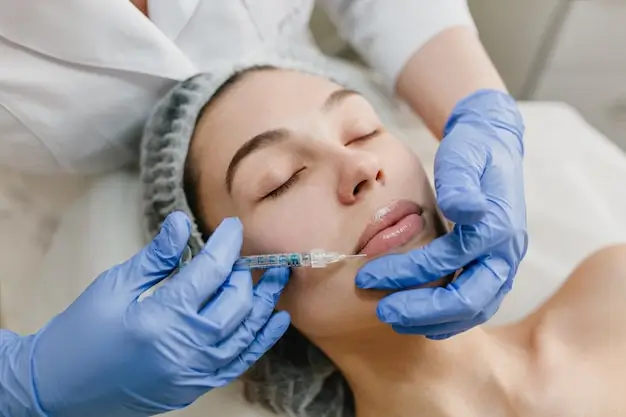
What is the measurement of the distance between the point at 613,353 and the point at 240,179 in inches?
27.0

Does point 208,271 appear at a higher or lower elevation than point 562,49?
higher

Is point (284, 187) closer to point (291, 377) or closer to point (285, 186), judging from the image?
point (285, 186)

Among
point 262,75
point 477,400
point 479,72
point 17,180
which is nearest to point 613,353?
point 477,400

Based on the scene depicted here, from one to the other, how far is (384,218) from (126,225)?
0.58 metres

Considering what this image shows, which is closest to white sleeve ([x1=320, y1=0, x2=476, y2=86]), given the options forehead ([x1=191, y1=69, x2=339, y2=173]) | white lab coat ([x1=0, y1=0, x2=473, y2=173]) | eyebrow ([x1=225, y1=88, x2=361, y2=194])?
white lab coat ([x1=0, y1=0, x2=473, y2=173])

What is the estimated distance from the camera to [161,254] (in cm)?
103

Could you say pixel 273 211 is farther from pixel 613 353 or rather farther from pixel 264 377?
pixel 613 353

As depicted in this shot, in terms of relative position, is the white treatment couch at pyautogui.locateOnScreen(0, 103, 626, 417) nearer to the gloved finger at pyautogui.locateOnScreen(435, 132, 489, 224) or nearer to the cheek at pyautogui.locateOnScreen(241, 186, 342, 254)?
the cheek at pyautogui.locateOnScreen(241, 186, 342, 254)

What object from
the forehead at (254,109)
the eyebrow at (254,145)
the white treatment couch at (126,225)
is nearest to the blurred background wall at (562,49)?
the white treatment couch at (126,225)

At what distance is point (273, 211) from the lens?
3.62 feet

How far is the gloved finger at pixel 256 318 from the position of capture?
102 centimetres

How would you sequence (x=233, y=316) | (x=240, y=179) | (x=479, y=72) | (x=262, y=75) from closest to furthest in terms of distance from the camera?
(x=233, y=316) → (x=240, y=179) → (x=262, y=75) → (x=479, y=72)

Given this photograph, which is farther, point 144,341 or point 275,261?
point 275,261

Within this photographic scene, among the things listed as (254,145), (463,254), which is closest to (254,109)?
(254,145)
